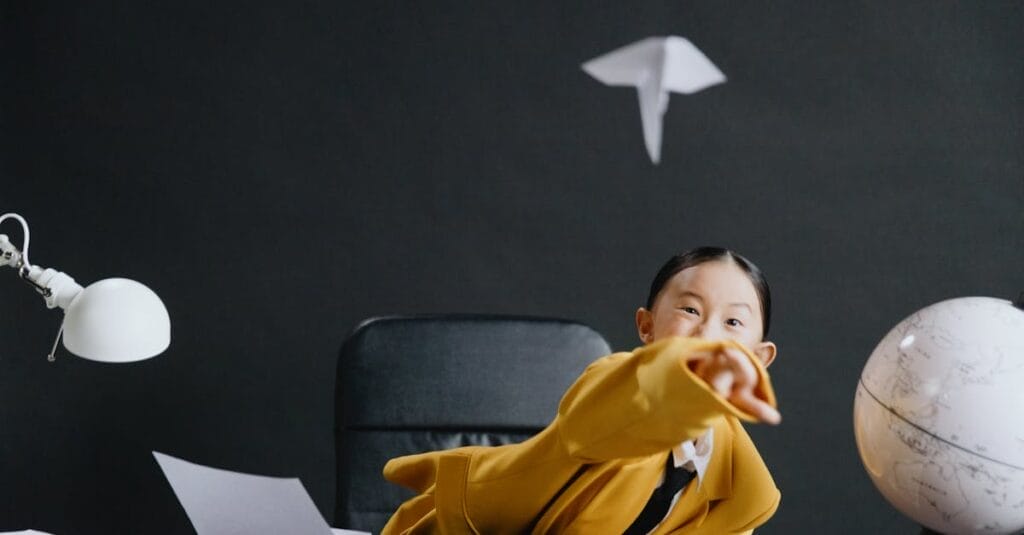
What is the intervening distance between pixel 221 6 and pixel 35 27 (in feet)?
1.36

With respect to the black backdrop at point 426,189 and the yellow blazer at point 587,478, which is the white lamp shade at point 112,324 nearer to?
the yellow blazer at point 587,478

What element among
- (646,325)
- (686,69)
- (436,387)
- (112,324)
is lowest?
(436,387)

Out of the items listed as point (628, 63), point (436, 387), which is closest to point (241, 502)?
point (436, 387)

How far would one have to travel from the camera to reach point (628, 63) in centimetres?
224

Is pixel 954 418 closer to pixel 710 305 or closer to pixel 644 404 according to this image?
pixel 710 305

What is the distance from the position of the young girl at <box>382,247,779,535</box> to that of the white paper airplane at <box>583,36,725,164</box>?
52 cm

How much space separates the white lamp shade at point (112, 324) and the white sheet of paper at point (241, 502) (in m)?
0.19

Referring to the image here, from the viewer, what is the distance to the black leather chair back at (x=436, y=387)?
198 cm

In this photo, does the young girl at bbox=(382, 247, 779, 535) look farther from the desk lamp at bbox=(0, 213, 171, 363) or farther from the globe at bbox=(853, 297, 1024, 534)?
the desk lamp at bbox=(0, 213, 171, 363)

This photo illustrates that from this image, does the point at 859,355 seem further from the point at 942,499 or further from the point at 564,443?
the point at 564,443

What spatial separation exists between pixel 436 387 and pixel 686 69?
771mm

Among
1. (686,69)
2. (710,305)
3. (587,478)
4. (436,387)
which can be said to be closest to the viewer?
(587,478)

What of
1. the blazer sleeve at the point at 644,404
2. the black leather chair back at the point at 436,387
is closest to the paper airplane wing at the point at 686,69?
the black leather chair back at the point at 436,387

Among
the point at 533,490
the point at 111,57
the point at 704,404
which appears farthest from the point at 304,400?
the point at 704,404
